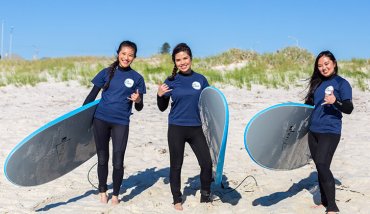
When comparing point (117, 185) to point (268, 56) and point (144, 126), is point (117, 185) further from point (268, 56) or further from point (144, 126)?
point (268, 56)

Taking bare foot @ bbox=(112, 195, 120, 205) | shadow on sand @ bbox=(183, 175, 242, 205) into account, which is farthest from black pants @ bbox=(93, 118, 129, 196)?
shadow on sand @ bbox=(183, 175, 242, 205)

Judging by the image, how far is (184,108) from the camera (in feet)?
14.5

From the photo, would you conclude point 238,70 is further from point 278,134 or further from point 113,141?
point 113,141

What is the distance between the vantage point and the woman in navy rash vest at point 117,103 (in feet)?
15.0

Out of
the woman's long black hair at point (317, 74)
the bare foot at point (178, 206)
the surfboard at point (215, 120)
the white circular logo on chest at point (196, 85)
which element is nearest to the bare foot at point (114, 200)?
the bare foot at point (178, 206)

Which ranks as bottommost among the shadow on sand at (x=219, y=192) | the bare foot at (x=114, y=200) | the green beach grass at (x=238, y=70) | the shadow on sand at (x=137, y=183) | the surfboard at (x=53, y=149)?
the shadow on sand at (x=137, y=183)

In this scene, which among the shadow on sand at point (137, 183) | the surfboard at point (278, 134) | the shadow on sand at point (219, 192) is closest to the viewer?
the surfboard at point (278, 134)

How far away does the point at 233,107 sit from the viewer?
34.1 feet

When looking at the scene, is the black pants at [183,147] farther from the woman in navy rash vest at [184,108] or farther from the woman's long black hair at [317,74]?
the woman's long black hair at [317,74]

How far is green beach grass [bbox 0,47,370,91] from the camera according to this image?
44.1 feet

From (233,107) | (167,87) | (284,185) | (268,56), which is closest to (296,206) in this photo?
(284,185)

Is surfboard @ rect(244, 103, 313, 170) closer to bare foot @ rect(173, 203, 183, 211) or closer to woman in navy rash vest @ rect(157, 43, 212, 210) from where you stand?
woman in navy rash vest @ rect(157, 43, 212, 210)

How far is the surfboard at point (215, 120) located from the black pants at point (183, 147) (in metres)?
0.09

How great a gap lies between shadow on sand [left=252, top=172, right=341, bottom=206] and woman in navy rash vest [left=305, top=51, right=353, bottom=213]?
65cm
